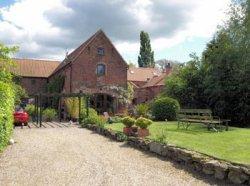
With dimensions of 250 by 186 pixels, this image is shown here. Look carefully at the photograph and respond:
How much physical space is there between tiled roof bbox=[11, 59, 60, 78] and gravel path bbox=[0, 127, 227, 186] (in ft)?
131

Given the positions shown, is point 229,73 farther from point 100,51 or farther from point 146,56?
point 146,56

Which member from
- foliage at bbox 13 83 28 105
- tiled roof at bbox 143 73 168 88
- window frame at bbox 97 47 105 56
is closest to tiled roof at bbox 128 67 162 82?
tiled roof at bbox 143 73 168 88

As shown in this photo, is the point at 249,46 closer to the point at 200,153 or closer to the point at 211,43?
the point at 211,43

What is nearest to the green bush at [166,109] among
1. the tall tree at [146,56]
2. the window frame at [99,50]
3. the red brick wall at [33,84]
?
the window frame at [99,50]

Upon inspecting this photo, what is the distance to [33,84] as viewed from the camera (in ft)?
183

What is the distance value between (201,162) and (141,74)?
203ft

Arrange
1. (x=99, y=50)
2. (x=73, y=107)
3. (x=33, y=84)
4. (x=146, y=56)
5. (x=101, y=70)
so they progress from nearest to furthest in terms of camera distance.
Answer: (x=73, y=107), (x=99, y=50), (x=101, y=70), (x=33, y=84), (x=146, y=56)

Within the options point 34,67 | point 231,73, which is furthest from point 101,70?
point 231,73

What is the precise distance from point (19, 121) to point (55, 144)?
1250 cm

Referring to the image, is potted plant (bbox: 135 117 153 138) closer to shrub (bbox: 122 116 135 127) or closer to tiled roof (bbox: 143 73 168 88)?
shrub (bbox: 122 116 135 127)

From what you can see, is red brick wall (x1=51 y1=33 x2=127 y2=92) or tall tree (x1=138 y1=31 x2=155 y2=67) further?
tall tree (x1=138 y1=31 x2=155 y2=67)

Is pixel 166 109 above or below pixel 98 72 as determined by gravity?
below

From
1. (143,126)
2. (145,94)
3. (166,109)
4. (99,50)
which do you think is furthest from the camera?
(145,94)

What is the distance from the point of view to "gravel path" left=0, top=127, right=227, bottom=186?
10156 mm
